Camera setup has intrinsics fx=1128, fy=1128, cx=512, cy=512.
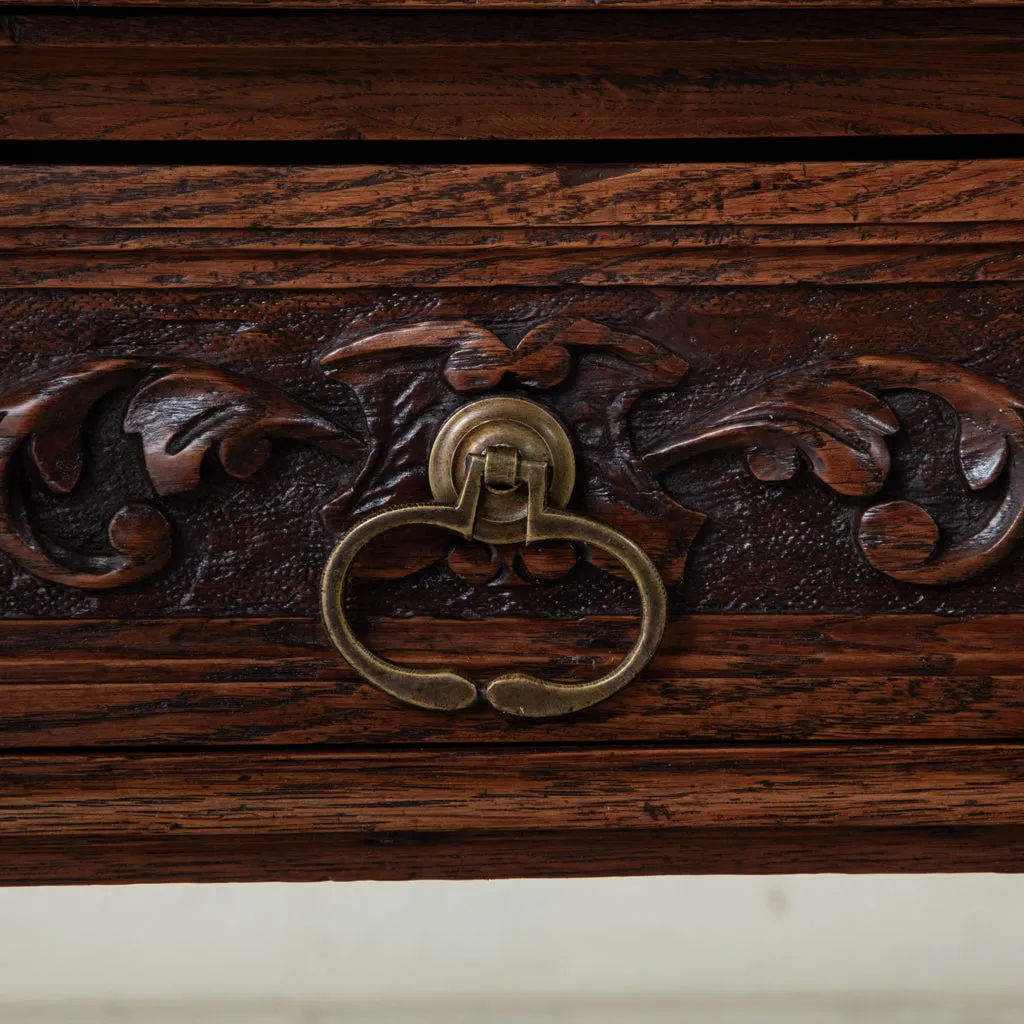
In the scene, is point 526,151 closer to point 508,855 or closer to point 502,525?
point 502,525

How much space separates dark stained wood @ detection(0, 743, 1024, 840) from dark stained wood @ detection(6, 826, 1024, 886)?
0.02 m

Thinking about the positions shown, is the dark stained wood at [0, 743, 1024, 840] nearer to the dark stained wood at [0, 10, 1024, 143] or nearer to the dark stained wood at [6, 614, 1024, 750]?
the dark stained wood at [6, 614, 1024, 750]

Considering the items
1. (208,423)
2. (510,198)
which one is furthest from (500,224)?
(208,423)

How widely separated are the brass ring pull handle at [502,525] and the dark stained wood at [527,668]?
0.01 m

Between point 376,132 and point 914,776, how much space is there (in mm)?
288

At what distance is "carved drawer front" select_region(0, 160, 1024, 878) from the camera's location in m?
0.36

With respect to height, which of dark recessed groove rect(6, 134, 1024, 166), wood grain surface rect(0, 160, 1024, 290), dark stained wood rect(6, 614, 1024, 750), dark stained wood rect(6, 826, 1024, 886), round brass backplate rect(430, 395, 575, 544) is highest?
dark recessed groove rect(6, 134, 1024, 166)

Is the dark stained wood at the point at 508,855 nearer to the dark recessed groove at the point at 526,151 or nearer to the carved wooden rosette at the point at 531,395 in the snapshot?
the carved wooden rosette at the point at 531,395

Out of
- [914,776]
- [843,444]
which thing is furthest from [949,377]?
[914,776]

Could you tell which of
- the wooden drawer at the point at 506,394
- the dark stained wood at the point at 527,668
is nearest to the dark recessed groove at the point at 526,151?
the wooden drawer at the point at 506,394

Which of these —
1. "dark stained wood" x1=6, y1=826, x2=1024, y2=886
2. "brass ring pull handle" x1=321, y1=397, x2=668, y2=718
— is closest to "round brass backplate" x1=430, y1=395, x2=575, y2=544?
"brass ring pull handle" x1=321, y1=397, x2=668, y2=718

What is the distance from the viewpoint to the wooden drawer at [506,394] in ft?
1.16

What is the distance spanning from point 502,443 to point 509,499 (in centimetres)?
2

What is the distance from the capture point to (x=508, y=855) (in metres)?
0.43
